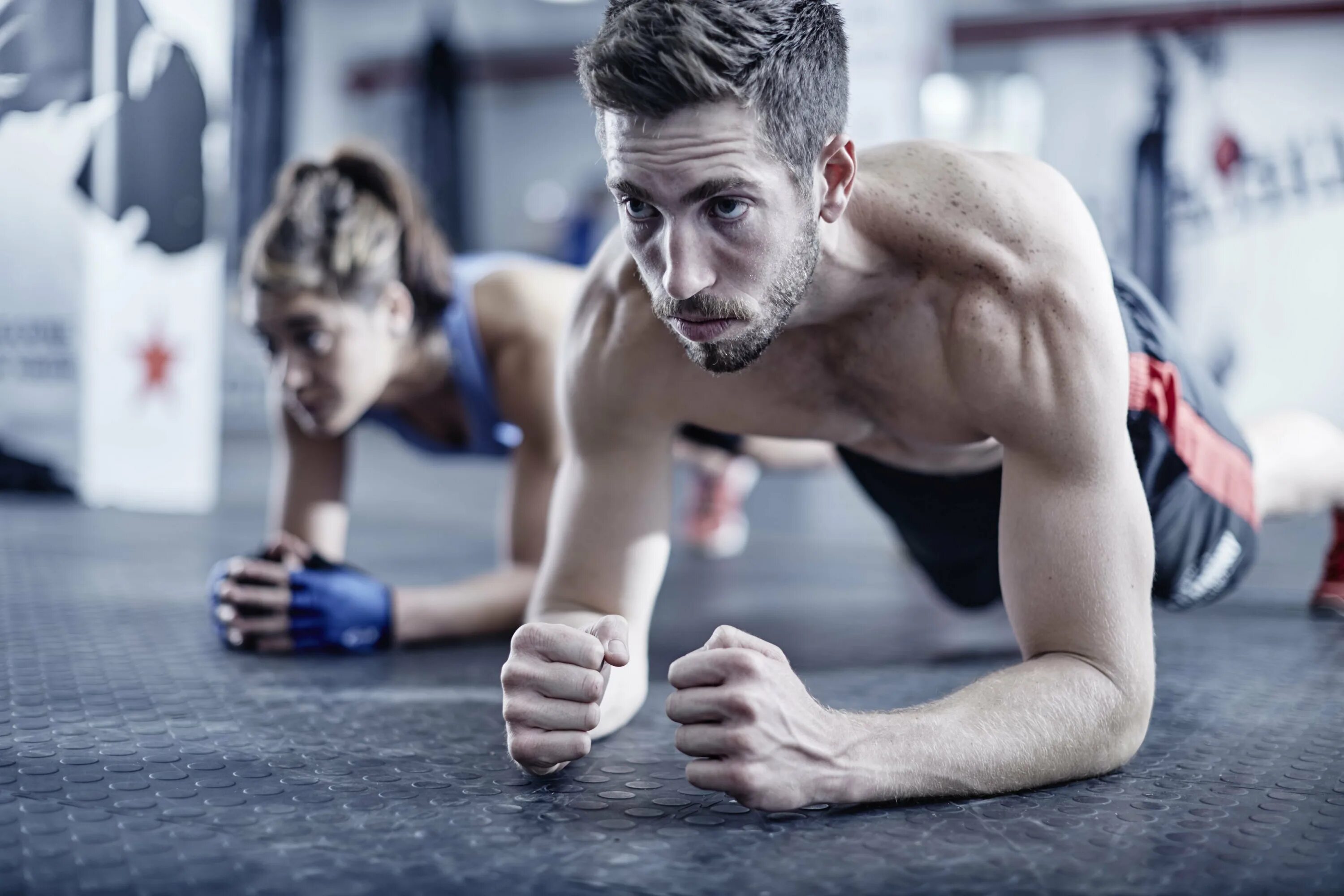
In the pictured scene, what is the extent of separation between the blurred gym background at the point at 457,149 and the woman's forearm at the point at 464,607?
0.82 metres

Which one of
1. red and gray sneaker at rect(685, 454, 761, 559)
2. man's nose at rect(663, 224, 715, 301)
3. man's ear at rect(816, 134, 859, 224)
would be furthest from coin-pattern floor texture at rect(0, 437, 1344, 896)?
red and gray sneaker at rect(685, 454, 761, 559)

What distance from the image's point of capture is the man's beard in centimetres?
108

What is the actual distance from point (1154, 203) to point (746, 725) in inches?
176

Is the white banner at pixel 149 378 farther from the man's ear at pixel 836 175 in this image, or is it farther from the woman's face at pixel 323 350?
the man's ear at pixel 836 175

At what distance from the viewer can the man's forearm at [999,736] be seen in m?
1.02

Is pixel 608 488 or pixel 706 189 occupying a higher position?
pixel 706 189

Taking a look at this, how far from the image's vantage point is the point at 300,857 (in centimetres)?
91

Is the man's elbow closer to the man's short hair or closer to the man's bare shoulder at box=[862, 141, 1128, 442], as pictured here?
the man's bare shoulder at box=[862, 141, 1128, 442]

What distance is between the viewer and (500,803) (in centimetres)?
106

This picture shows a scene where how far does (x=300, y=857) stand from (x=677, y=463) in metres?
4.31

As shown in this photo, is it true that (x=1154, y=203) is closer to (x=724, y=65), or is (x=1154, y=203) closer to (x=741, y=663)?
(x=724, y=65)

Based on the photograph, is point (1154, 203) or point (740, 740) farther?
point (1154, 203)

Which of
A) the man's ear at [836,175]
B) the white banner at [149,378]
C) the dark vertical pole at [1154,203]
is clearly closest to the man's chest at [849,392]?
the man's ear at [836,175]

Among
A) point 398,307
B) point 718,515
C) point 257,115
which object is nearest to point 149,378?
point 398,307
